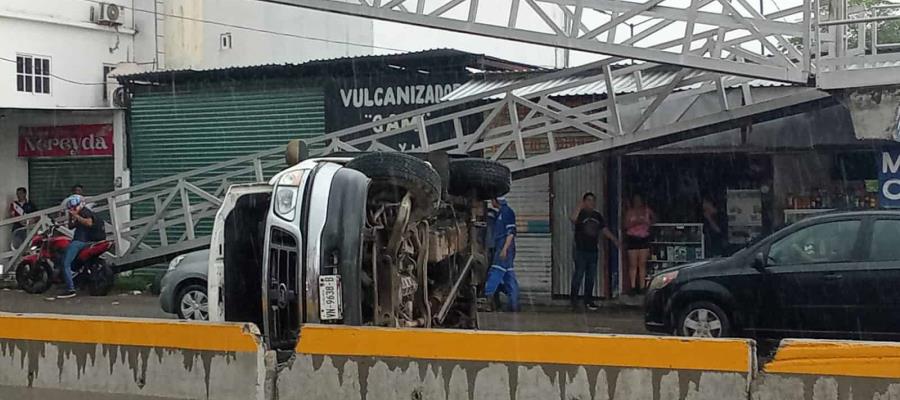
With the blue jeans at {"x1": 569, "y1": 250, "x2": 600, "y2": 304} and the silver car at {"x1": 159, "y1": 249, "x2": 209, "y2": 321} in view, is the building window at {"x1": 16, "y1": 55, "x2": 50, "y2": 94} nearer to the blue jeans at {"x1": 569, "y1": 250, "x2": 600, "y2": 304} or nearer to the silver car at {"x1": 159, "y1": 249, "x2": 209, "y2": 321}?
the silver car at {"x1": 159, "y1": 249, "x2": 209, "y2": 321}

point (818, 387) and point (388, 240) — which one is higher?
point (388, 240)

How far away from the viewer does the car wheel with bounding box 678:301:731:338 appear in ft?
33.6

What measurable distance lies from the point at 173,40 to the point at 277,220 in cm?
1637

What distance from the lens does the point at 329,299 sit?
20.5 ft

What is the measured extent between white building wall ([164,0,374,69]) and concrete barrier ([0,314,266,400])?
1830 centimetres

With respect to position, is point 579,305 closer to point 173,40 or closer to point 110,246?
point 110,246

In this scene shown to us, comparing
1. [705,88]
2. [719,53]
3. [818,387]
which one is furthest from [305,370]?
[705,88]

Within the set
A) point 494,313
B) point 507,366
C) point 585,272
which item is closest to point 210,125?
point 494,313

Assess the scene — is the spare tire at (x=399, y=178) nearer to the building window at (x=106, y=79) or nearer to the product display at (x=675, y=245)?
the product display at (x=675, y=245)

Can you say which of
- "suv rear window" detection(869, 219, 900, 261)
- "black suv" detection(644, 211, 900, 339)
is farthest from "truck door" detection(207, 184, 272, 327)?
"suv rear window" detection(869, 219, 900, 261)

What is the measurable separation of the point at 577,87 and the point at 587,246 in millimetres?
2057

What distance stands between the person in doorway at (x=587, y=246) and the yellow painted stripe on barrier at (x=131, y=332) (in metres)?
8.61

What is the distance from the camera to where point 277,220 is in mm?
6465

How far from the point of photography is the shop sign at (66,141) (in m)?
20.4
